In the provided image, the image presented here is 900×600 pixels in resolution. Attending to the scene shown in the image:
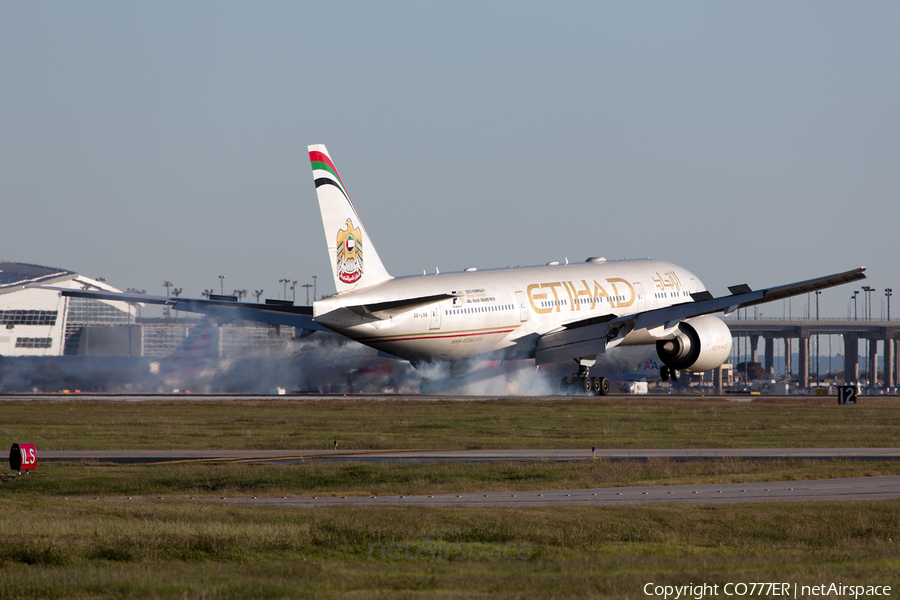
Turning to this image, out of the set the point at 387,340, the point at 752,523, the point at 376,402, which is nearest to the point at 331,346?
the point at 376,402

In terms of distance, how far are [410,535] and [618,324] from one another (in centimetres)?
3929

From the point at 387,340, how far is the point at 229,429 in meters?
10.7

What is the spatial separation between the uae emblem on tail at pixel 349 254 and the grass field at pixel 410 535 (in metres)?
14.0

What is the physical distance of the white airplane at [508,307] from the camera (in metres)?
45.5

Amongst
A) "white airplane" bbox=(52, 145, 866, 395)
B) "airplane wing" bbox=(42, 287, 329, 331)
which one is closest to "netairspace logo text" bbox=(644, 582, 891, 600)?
"white airplane" bbox=(52, 145, 866, 395)

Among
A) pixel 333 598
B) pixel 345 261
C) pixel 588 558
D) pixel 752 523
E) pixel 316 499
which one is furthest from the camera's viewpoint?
pixel 345 261

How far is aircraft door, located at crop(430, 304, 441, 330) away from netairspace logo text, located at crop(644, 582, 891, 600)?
121 ft

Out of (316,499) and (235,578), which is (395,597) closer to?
(235,578)

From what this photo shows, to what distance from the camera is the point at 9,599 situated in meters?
11.6

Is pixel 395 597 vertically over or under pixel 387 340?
under

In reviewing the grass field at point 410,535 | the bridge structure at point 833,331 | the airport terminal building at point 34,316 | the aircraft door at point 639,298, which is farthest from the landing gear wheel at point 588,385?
the bridge structure at point 833,331

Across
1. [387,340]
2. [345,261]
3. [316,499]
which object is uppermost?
[345,261]

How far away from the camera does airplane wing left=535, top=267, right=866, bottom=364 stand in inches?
2115

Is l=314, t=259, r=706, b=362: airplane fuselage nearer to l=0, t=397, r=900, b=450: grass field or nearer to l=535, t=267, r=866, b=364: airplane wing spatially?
l=535, t=267, r=866, b=364: airplane wing
